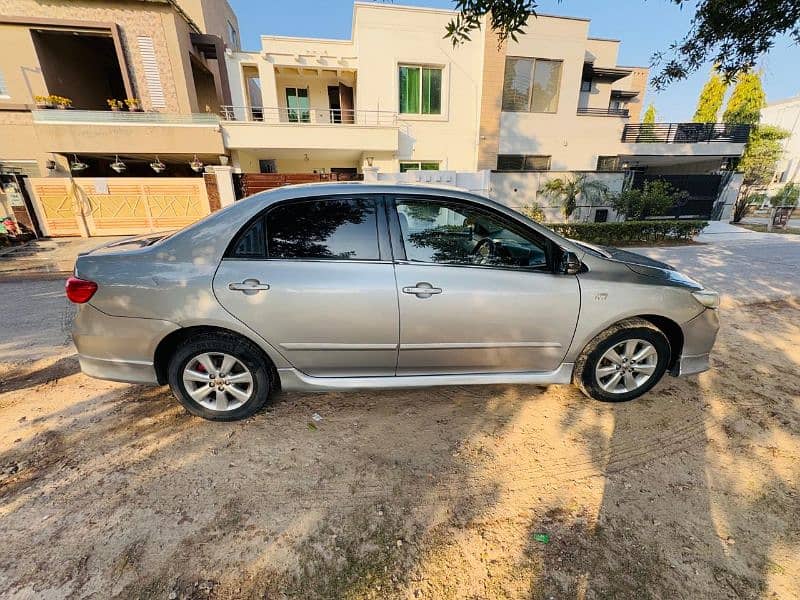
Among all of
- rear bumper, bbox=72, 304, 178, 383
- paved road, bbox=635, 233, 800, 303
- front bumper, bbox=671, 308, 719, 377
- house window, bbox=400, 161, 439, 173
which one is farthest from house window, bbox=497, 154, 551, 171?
rear bumper, bbox=72, 304, 178, 383

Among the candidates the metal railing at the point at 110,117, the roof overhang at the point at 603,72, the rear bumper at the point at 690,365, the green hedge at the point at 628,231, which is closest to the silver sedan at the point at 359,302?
the rear bumper at the point at 690,365

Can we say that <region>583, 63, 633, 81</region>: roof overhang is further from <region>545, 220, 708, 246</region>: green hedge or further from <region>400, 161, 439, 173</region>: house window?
<region>545, 220, 708, 246</region>: green hedge

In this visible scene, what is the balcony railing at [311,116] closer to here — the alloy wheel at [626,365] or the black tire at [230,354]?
the black tire at [230,354]

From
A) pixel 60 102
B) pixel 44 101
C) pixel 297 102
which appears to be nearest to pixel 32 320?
pixel 60 102

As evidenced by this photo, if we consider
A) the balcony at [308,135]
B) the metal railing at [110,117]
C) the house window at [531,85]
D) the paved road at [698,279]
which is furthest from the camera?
the house window at [531,85]

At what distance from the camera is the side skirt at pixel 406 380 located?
2641mm

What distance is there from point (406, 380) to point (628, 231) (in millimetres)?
10662

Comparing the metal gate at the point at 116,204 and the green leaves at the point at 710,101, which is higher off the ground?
the green leaves at the point at 710,101

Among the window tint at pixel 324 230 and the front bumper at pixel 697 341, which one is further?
the front bumper at pixel 697 341

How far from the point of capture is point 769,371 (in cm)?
347

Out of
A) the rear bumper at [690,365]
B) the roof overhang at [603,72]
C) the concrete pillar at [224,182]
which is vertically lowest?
the rear bumper at [690,365]

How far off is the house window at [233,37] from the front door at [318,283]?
952 inches

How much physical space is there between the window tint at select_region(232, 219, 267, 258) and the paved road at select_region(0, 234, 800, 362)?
9.78 feet

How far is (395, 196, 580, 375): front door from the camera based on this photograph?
249 centimetres
